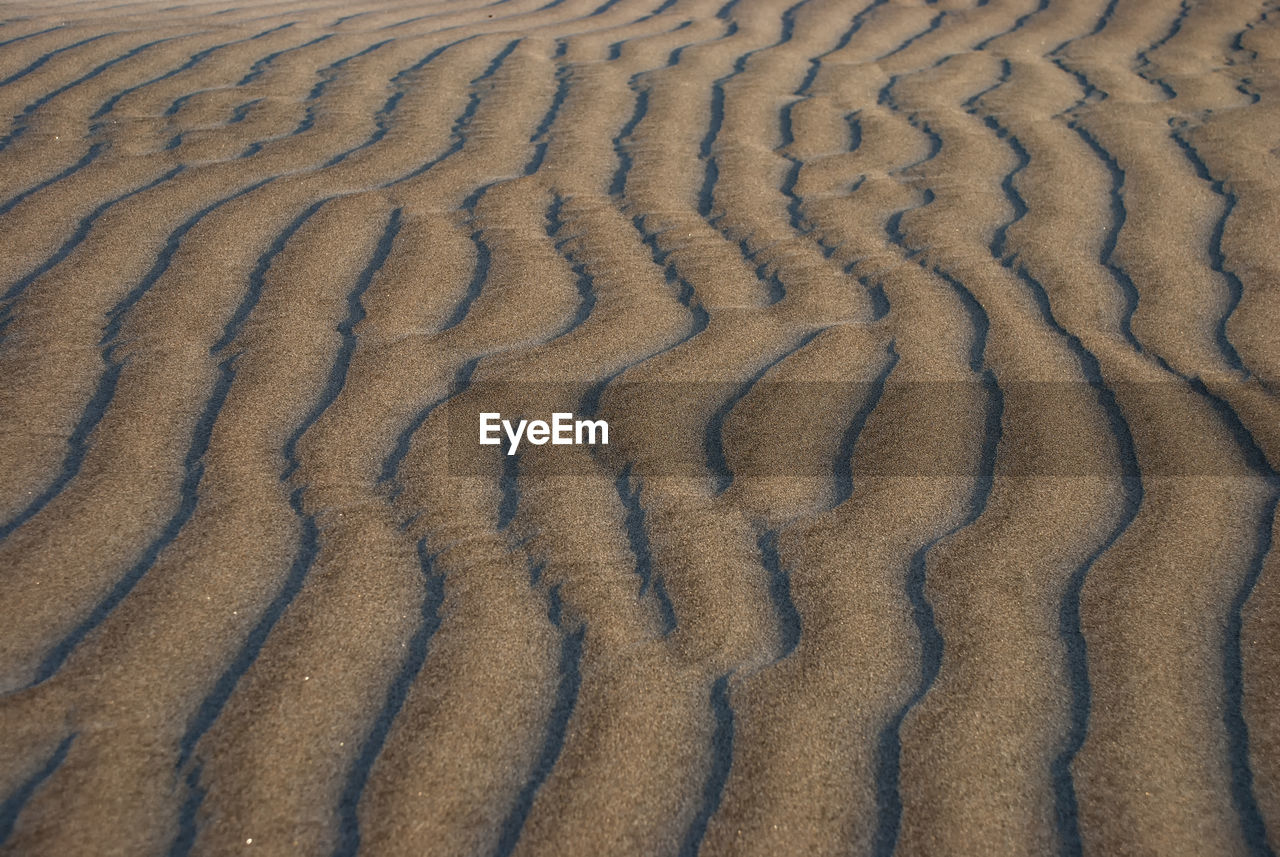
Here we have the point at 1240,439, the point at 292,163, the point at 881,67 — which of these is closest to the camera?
the point at 1240,439

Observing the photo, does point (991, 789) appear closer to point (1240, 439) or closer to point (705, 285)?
point (1240, 439)

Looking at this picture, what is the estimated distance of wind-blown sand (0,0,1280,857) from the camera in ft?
4.50

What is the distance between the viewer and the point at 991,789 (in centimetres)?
139

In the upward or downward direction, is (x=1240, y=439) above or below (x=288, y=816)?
below

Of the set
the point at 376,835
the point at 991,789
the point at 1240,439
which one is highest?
the point at 376,835

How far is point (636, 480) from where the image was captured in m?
1.97

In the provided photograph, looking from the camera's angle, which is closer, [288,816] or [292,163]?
[288,816]

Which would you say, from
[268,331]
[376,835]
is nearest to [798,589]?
[376,835]

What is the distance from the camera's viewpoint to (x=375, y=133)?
3.65m

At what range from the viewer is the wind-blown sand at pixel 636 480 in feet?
4.50

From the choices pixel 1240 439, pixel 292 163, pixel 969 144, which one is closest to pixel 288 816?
pixel 1240 439

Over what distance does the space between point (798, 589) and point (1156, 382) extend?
3.68ft

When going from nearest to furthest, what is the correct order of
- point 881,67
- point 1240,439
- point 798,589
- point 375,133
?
point 798,589 → point 1240,439 → point 375,133 → point 881,67

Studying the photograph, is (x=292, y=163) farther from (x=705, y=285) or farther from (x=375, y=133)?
(x=705, y=285)
